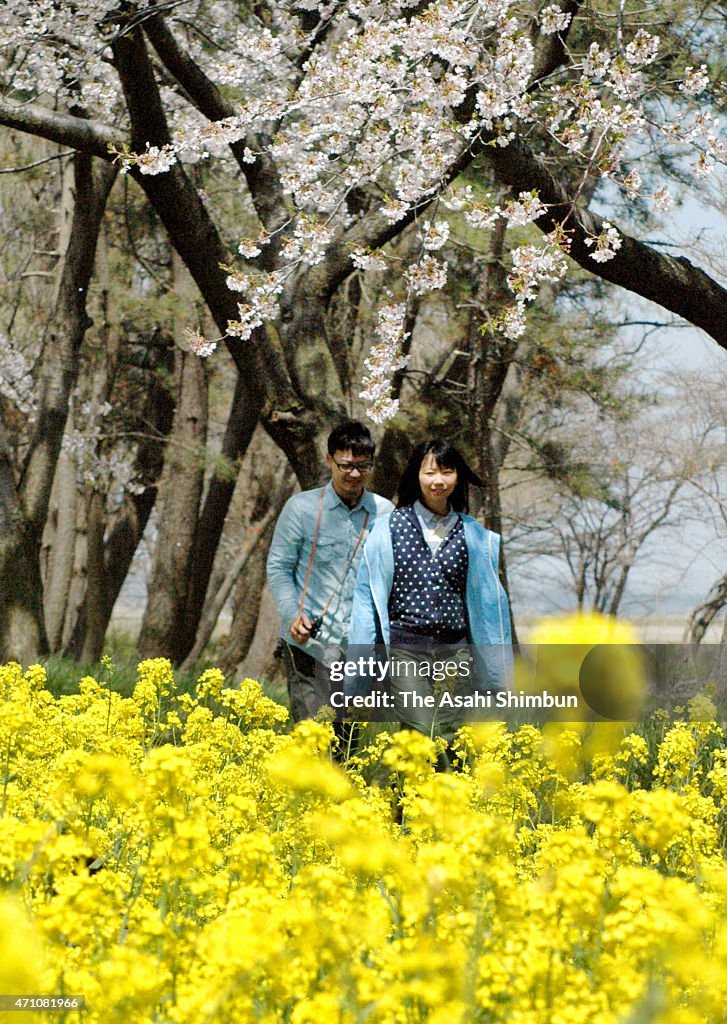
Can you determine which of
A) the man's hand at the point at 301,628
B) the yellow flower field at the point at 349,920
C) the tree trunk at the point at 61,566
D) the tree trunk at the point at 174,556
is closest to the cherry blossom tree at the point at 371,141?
the man's hand at the point at 301,628

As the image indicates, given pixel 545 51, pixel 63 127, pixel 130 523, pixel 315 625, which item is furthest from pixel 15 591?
pixel 130 523

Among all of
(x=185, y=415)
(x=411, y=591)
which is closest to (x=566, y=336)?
(x=185, y=415)

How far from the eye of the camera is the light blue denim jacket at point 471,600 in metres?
4.62

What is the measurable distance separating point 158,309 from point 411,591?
8.11 meters

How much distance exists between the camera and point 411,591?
4660 mm

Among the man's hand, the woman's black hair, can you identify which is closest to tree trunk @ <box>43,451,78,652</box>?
the man's hand

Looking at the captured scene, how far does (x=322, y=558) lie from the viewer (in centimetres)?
511

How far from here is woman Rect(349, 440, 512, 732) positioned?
15.2 ft

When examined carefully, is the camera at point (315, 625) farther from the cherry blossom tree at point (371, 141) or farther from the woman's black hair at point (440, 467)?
the cherry blossom tree at point (371, 141)

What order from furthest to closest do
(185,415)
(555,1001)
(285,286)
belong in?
(185,415) → (285,286) → (555,1001)

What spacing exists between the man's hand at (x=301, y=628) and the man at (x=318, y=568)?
0.29 feet

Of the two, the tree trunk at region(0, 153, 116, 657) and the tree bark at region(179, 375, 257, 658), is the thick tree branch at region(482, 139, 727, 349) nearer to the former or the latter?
the tree trunk at region(0, 153, 116, 657)

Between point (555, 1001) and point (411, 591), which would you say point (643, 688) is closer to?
point (411, 591)

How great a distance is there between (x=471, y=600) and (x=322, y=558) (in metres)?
0.74
